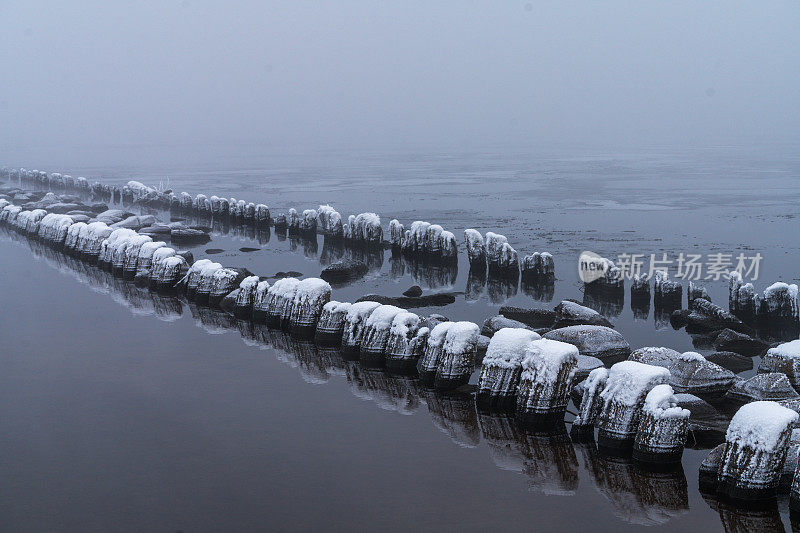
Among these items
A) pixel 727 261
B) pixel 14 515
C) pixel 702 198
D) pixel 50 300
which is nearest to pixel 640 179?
pixel 702 198

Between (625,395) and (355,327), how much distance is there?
6.11 m

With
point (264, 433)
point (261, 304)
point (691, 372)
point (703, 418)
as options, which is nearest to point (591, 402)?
point (703, 418)

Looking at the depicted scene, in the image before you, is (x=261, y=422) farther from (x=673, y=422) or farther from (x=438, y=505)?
(x=673, y=422)

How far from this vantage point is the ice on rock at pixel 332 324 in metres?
16.1

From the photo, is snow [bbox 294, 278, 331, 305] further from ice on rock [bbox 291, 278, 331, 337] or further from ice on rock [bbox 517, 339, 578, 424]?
ice on rock [bbox 517, 339, 578, 424]

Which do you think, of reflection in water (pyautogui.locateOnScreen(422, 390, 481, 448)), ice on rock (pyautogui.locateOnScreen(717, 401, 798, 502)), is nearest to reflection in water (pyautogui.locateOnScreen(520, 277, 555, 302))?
reflection in water (pyautogui.locateOnScreen(422, 390, 481, 448))

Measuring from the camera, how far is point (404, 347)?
14.1m

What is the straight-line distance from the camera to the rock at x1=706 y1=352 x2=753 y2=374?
14.8 metres

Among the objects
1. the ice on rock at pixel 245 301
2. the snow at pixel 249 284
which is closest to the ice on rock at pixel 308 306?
the ice on rock at pixel 245 301

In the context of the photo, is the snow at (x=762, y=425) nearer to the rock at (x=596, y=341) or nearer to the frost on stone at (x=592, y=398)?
the frost on stone at (x=592, y=398)

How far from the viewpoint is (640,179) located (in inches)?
2238

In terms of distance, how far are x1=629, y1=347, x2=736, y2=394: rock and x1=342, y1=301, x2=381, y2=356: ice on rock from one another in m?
4.83

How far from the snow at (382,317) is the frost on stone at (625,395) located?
464 cm

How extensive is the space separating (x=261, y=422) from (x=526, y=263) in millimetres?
12244
